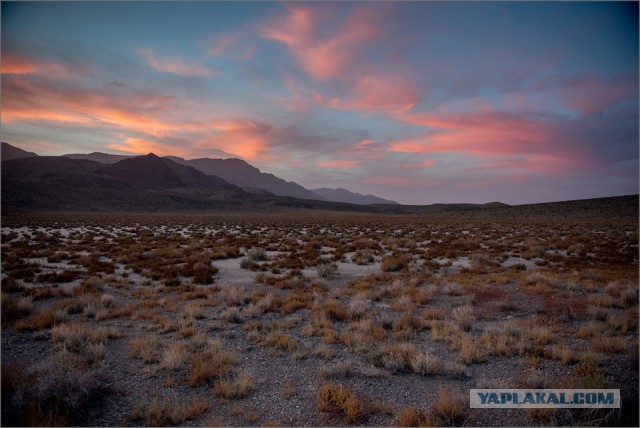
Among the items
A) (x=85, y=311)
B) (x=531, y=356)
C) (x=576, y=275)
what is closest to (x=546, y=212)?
(x=576, y=275)

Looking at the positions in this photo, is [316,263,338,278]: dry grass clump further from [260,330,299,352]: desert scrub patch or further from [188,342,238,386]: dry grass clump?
[188,342,238,386]: dry grass clump

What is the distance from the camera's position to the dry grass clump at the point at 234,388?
208 inches

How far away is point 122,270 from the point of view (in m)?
15.7

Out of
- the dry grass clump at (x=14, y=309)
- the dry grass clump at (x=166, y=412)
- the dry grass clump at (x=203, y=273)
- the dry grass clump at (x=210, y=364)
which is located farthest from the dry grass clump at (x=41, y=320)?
the dry grass clump at (x=203, y=273)

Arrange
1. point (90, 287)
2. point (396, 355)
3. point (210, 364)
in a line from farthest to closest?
point (90, 287), point (396, 355), point (210, 364)

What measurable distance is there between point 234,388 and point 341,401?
5.98 feet

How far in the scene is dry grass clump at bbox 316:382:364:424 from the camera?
15.5 feet

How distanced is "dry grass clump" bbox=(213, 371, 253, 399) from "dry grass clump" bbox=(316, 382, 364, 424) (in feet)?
4.11

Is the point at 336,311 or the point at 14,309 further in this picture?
the point at 336,311

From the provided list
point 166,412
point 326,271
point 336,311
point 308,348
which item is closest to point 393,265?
point 326,271

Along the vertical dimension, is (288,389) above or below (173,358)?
below

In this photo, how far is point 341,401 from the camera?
5.01 m

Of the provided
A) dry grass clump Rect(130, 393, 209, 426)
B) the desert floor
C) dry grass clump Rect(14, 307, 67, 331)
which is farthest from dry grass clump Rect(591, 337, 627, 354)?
dry grass clump Rect(14, 307, 67, 331)

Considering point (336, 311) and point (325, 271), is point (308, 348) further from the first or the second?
point (325, 271)
